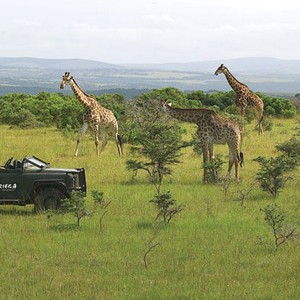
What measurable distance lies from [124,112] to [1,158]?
9.63 meters

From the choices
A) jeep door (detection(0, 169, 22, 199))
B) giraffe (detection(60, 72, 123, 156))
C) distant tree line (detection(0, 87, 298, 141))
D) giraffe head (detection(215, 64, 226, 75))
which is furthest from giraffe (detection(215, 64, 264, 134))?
jeep door (detection(0, 169, 22, 199))

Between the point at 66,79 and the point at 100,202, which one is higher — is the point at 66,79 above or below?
above

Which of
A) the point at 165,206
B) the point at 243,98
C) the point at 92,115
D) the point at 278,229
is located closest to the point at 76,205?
the point at 165,206

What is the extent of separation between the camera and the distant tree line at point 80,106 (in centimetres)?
2743

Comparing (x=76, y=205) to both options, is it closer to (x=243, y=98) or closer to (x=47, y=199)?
(x=47, y=199)

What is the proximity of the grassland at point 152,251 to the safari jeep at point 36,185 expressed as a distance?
12.5 inches

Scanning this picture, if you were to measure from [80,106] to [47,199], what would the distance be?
2004 cm

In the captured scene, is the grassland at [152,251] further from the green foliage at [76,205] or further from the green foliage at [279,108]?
the green foliage at [279,108]

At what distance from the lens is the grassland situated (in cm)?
734

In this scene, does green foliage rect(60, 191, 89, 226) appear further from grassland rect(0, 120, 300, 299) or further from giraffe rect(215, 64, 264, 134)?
giraffe rect(215, 64, 264, 134)

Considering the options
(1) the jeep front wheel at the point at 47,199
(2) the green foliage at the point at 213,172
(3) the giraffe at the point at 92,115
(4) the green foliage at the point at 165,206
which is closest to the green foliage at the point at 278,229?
(4) the green foliage at the point at 165,206

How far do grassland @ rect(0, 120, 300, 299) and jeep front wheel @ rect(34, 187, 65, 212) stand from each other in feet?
0.81

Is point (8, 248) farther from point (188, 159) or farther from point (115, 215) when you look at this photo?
point (188, 159)

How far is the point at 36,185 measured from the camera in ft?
A: 36.3
